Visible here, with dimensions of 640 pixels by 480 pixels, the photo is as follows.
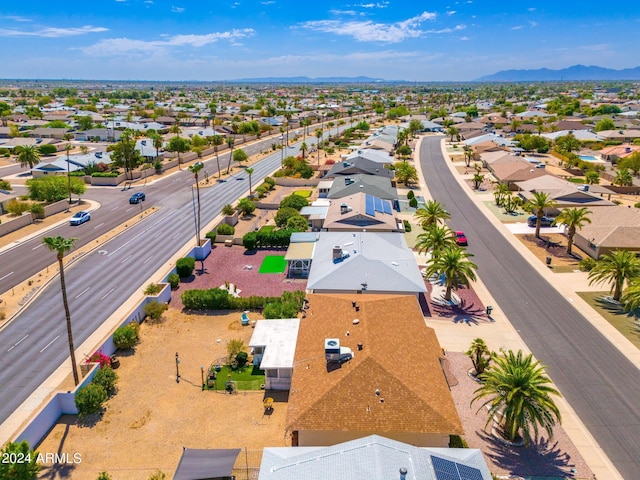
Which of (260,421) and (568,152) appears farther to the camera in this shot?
(568,152)

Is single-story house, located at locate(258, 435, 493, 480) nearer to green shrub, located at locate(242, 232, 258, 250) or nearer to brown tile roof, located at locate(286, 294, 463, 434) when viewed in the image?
brown tile roof, located at locate(286, 294, 463, 434)

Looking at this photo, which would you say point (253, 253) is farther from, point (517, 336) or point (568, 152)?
point (568, 152)

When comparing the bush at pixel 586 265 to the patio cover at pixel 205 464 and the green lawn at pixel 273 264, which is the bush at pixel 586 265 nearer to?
the green lawn at pixel 273 264

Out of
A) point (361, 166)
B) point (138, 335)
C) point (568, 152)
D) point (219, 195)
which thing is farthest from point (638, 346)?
point (568, 152)

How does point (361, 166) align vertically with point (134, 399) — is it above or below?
above

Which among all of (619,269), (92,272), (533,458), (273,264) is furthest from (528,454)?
(92,272)

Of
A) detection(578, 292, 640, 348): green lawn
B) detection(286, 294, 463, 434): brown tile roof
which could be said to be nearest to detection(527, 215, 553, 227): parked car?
detection(578, 292, 640, 348): green lawn
